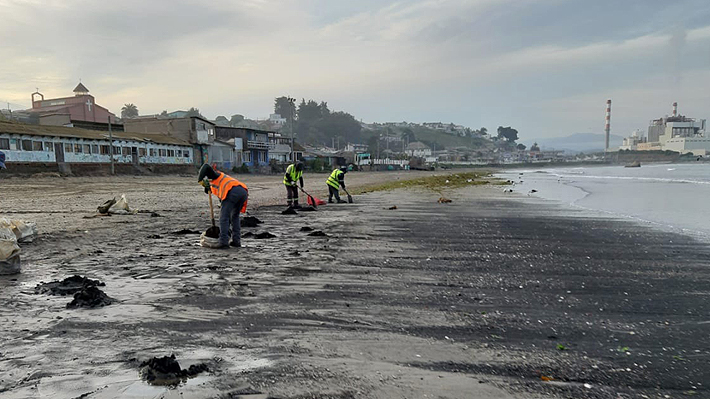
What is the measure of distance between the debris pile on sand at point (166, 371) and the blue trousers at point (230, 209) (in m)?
4.24

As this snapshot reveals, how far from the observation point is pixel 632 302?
15.0 ft

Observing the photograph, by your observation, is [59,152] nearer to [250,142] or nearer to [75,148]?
[75,148]

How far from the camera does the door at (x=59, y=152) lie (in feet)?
101

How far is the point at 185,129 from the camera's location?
47750mm

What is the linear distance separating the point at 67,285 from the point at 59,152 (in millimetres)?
33261

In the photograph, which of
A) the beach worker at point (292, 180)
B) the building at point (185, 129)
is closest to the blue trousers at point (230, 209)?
the beach worker at point (292, 180)

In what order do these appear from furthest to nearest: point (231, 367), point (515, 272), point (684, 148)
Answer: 1. point (684, 148)
2. point (515, 272)
3. point (231, 367)

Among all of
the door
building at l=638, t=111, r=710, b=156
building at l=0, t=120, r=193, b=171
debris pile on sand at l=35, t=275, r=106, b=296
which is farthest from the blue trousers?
Answer: building at l=638, t=111, r=710, b=156

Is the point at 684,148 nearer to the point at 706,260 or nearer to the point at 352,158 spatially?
the point at 352,158

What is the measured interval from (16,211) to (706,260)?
1685 cm

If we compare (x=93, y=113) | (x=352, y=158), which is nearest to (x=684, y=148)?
(x=352, y=158)

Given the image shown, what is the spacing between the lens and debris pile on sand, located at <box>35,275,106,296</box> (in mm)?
4651

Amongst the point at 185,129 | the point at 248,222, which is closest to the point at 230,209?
the point at 248,222

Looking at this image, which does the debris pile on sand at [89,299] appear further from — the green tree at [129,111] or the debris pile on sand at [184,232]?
the green tree at [129,111]
